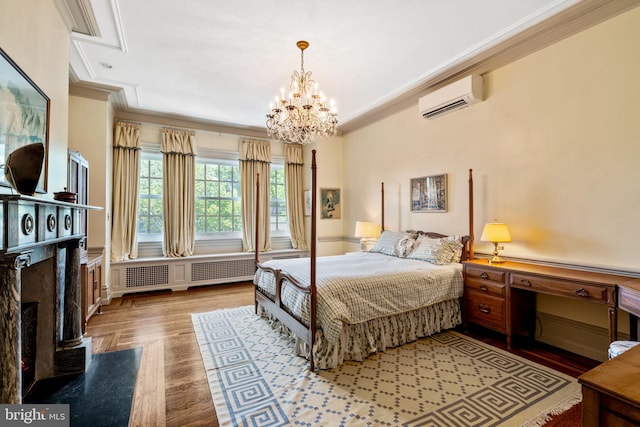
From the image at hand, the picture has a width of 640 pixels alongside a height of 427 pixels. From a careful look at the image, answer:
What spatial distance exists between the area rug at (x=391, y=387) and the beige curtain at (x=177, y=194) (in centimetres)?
261

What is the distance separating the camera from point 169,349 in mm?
2777

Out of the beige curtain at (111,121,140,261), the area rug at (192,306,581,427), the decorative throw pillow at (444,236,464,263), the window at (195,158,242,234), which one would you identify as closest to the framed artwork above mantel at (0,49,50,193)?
the area rug at (192,306,581,427)

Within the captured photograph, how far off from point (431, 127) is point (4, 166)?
418 centimetres

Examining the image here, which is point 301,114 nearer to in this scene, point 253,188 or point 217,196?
point 253,188

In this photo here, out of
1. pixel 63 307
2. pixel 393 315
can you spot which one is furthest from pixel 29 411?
pixel 393 315

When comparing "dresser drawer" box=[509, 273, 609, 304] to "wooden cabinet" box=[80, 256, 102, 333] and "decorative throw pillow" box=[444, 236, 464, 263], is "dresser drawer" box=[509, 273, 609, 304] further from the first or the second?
"wooden cabinet" box=[80, 256, 102, 333]

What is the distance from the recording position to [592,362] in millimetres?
2484

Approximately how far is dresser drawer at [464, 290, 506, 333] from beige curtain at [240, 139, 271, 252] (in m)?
3.74

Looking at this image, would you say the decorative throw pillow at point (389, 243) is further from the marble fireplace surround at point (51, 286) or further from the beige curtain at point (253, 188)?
the marble fireplace surround at point (51, 286)

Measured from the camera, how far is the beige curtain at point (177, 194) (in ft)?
16.5

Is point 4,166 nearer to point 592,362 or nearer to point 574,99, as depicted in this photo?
point 574,99

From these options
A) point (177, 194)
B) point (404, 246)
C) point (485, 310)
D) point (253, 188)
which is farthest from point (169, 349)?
point (253, 188)

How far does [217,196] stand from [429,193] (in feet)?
12.6

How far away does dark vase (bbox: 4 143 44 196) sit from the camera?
1.49m
